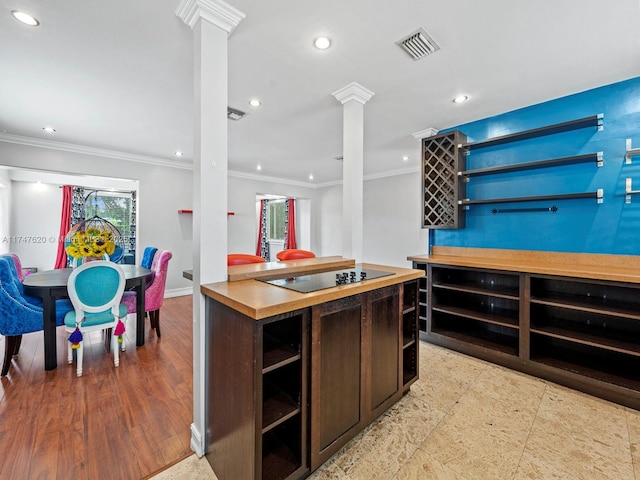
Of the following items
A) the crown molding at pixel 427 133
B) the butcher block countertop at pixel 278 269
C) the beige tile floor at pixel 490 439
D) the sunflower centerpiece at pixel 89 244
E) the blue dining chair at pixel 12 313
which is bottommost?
the beige tile floor at pixel 490 439

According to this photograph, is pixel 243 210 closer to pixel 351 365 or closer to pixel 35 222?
pixel 35 222

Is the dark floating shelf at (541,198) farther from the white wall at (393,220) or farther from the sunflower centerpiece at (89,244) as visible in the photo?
the sunflower centerpiece at (89,244)

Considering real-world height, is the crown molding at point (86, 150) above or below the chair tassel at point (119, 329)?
above

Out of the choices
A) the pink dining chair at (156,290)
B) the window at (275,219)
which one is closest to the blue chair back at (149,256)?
the pink dining chair at (156,290)

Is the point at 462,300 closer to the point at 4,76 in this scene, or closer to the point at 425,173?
the point at 425,173

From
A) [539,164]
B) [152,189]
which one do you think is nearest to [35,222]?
[152,189]

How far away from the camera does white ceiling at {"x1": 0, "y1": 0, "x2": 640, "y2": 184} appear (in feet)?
5.49

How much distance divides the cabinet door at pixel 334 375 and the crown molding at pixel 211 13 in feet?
5.87

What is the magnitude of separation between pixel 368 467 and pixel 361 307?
2.84ft

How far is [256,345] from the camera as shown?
115cm

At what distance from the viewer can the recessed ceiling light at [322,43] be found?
1.90m

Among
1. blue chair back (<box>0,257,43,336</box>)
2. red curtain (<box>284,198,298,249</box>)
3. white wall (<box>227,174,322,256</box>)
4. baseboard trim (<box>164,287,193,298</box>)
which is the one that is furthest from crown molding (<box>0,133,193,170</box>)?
red curtain (<box>284,198,298,249</box>)

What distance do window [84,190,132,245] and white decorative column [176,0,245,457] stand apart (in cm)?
652

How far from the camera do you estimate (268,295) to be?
1348 mm
